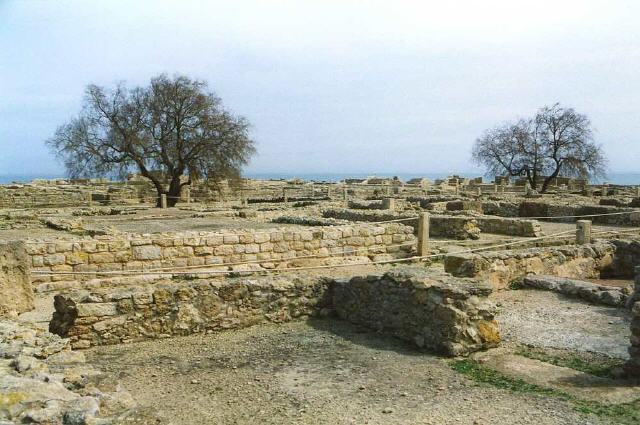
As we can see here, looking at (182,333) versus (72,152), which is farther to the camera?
(72,152)

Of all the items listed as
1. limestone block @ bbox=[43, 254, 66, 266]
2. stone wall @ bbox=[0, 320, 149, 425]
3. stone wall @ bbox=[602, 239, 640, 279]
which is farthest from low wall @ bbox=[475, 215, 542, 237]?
stone wall @ bbox=[0, 320, 149, 425]

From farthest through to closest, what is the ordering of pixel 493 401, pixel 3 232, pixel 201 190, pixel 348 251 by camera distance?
pixel 201 190 < pixel 3 232 < pixel 348 251 < pixel 493 401

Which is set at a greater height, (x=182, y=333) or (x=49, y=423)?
(x=49, y=423)

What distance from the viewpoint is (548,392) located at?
508 centimetres

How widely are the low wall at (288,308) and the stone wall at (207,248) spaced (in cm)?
340

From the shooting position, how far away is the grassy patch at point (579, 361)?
5.71m

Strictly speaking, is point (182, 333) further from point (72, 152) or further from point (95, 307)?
point (72, 152)

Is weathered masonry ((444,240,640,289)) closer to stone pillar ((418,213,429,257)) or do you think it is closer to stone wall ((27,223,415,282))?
stone pillar ((418,213,429,257))

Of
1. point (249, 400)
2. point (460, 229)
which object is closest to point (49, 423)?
point (249, 400)

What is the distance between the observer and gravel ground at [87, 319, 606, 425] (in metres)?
4.63

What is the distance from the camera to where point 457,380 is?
551 centimetres

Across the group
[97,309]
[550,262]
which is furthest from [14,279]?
[550,262]

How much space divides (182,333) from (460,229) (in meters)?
11.6

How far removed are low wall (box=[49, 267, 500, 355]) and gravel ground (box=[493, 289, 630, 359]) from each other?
0.91 meters
